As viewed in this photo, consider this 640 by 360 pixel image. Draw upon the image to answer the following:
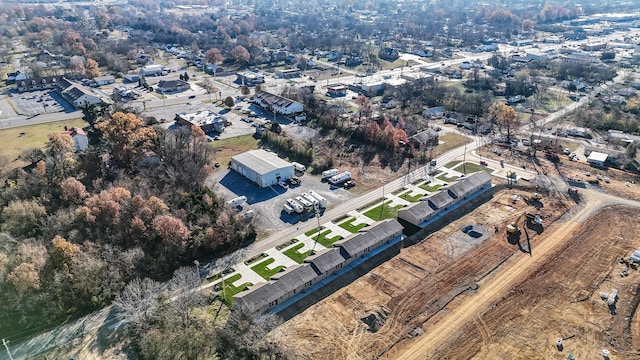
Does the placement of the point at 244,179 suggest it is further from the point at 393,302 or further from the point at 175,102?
the point at 175,102

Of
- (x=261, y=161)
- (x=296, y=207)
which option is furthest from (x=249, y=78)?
(x=296, y=207)

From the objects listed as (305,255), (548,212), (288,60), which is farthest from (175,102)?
(548,212)

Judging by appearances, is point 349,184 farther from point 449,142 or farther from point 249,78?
point 249,78

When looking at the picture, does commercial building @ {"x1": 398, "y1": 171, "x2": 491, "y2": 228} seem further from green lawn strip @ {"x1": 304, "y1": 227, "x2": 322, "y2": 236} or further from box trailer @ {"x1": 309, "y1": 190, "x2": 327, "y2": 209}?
green lawn strip @ {"x1": 304, "y1": 227, "x2": 322, "y2": 236}

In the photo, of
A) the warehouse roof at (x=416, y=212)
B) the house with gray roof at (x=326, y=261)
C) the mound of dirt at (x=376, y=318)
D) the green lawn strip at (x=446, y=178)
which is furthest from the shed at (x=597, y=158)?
the mound of dirt at (x=376, y=318)

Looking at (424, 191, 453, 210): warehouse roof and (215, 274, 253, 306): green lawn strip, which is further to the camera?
(424, 191, 453, 210): warehouse roof

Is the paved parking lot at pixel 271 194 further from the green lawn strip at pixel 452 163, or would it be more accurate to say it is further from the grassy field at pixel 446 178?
the green lawn strip at pixel 452 163

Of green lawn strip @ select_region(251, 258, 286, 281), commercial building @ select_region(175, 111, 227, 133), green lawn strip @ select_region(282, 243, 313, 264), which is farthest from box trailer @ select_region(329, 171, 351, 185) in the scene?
commercial building @ select_region(175, 111, 227, 133)
